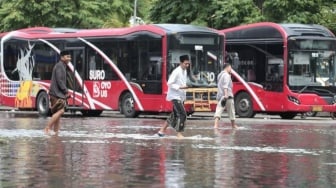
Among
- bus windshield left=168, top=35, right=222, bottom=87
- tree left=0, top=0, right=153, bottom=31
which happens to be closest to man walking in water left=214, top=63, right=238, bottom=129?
bus windshield left=168, top=35, right=222, bottom=87

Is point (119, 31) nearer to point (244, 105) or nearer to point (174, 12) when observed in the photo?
point (244, 105)

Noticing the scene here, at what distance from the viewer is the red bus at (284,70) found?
28094 millimetres

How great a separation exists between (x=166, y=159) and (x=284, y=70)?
631 inches

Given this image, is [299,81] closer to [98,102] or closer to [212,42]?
[212,42]

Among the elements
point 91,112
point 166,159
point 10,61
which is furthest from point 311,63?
point 166,159

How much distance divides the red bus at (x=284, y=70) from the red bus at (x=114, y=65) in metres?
1.76

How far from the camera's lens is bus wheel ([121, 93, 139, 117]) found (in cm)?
2872

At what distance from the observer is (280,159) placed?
13219 millimetres

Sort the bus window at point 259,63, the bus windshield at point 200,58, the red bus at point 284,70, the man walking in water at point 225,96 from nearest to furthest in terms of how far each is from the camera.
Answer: the man walking in water at point 225,96 < the bus windshield at point 200,58 < the red bus at point 284,70 < the bus window at point 259,63

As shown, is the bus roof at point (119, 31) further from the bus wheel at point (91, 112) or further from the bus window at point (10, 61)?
the bus wheel at point (91, 112)

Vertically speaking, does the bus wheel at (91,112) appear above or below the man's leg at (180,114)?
below

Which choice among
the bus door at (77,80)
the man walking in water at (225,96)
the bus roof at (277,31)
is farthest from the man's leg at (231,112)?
the bus door at (77,80)

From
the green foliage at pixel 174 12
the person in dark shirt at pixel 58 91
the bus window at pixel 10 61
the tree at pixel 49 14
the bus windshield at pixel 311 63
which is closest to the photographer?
the person in dark shirt at pixel 58 91

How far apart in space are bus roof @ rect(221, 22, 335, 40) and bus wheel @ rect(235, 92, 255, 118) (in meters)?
2.21
